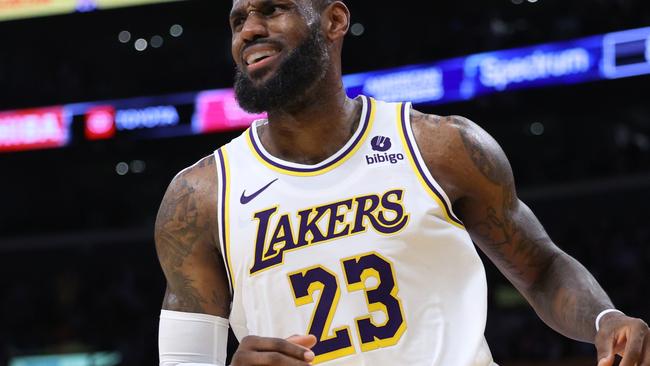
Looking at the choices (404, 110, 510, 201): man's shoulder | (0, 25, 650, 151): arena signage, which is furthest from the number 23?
(0, 25, 650, 151): arena signage

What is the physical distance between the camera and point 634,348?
8.00 feet

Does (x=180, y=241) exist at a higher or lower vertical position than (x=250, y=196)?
lower

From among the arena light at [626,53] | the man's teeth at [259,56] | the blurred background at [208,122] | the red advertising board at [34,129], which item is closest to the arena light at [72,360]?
the blurred background at [208,122]

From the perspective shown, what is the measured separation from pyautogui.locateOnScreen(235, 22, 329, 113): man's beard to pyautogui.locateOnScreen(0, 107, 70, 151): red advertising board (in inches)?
399

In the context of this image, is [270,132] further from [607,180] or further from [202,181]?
[607,180]

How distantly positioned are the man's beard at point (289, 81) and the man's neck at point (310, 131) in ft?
0.17

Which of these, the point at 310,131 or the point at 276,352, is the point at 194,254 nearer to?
Answer: the point at 310,131

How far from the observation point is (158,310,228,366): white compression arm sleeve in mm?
2871

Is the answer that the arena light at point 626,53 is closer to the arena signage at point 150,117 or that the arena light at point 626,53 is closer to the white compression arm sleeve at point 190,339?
the arena signage at point 150,117

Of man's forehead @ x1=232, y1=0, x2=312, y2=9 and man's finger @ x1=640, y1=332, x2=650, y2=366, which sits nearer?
man's finger @ x1=640, y1=332, x2=650, y2=366

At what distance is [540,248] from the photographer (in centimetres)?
300

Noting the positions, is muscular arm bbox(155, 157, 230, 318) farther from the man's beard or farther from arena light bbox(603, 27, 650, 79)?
arena light bbox(603, 27, 650, 79)

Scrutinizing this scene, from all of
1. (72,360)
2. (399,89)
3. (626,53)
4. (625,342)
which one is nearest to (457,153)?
(625,342)

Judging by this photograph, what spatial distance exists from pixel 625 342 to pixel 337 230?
778 mm
